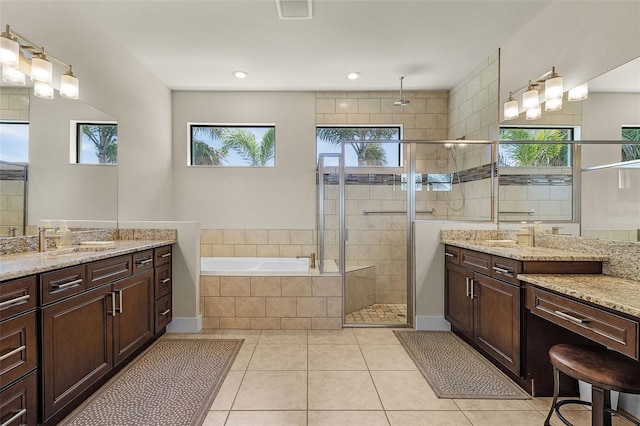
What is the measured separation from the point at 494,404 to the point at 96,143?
3.56m

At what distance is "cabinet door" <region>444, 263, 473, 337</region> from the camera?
275cm

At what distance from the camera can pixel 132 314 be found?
2.44 m

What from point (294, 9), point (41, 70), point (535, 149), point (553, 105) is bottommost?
point (535, 149)

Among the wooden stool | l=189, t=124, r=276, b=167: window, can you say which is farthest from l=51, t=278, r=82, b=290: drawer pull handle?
l=189, t=124, r=276, b=167: window

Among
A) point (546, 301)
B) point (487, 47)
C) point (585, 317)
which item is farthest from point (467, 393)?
point (487, 47)

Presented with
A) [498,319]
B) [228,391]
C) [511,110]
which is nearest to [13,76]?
[228,391]

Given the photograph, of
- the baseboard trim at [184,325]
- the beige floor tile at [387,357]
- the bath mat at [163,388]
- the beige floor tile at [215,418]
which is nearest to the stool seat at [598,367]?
the beige floor tile at [387,357]

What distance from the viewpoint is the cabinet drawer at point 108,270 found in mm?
2012

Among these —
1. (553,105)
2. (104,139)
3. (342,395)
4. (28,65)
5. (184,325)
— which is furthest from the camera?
(184,325)

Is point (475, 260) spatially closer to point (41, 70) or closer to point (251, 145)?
point (251, 145)

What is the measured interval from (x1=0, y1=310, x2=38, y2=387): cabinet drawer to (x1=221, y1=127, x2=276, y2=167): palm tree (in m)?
3.31

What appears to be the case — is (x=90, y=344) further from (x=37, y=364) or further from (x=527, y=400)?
(x=527, y=400)

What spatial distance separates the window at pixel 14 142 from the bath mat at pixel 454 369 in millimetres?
→ 3042

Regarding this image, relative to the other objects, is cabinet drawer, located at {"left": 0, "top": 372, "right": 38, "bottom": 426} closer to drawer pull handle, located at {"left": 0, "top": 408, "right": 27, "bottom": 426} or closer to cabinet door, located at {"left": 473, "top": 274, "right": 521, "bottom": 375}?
drawer pull handle, located at {"left": 0, "top": 408, "right": 27, "bottom": 426}
